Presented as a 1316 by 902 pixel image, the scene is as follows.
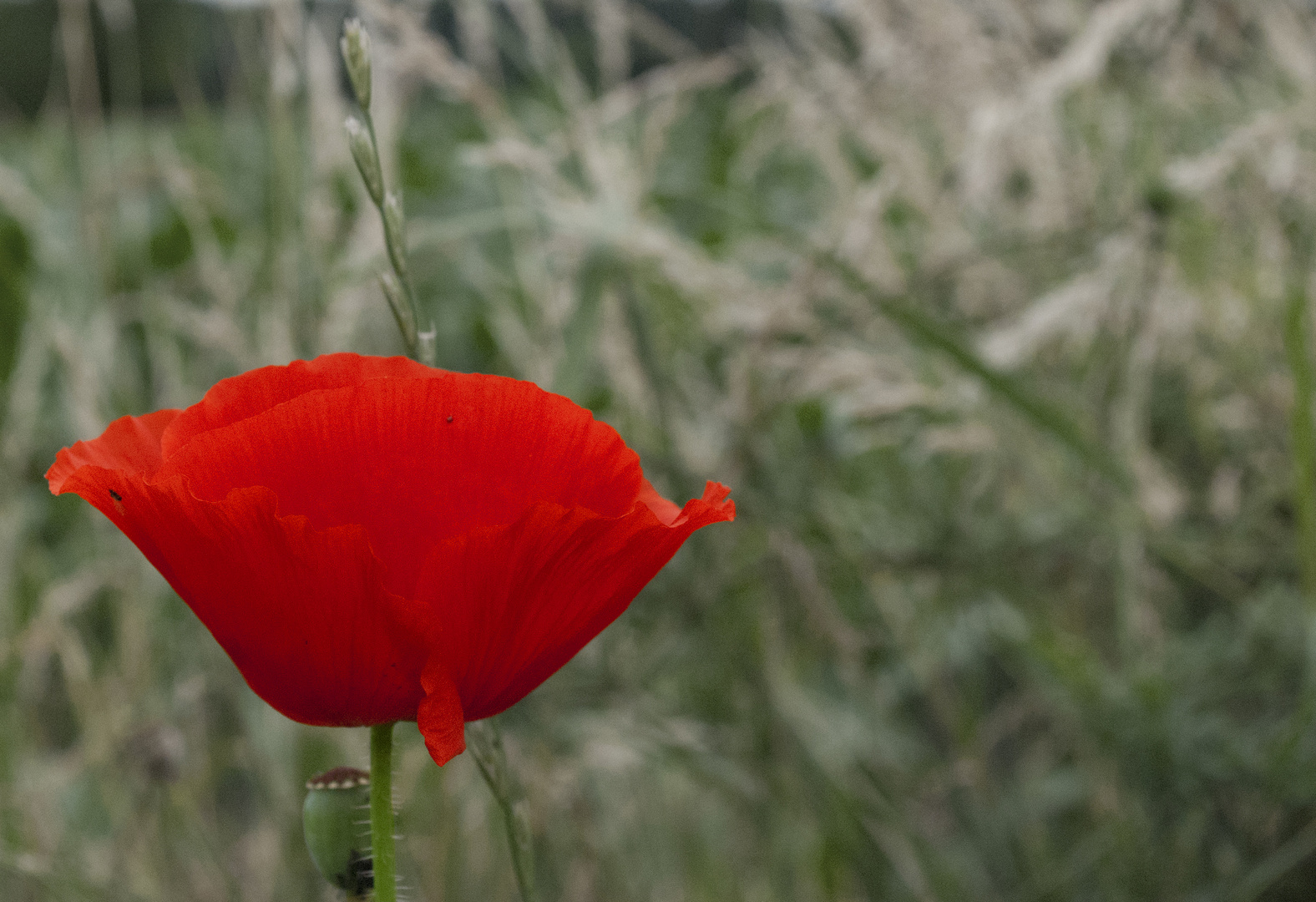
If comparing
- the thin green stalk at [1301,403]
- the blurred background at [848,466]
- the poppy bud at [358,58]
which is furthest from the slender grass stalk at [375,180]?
the thin green stalk at [1301,403]

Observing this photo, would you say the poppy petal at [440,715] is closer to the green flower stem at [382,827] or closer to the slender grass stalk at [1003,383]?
the green flower stem at [382,827]

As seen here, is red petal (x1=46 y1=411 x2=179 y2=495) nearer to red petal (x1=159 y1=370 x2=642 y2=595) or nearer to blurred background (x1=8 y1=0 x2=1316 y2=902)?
red petal (x1=159 y1=370 x2=642 y2=595)

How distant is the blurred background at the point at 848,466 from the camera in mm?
627

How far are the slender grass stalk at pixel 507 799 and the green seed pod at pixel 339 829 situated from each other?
0.07ft

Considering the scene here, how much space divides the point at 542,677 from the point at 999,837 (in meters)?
0.61

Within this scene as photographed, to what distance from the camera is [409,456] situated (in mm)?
210

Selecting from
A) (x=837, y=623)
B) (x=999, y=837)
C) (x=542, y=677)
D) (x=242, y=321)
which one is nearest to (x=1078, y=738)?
(x=999, y=837)

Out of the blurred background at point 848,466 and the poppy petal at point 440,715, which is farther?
the blurred background at point 848,466

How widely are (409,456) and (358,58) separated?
8cm

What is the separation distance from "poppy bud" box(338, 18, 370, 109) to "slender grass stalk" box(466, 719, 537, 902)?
126mm

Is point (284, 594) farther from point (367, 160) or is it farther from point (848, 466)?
point (848, 466)

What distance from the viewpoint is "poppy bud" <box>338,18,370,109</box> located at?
0.72ft

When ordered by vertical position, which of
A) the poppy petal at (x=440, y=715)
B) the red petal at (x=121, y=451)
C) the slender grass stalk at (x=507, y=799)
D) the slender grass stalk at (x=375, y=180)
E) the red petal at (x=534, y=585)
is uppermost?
the slender grass stalk at (x=375, y=180)

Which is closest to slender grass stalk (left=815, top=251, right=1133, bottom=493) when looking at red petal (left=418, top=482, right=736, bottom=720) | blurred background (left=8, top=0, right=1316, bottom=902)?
blurred background (left=8, top=0, right=1316, bottom=902)
